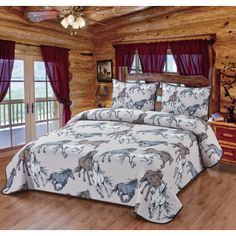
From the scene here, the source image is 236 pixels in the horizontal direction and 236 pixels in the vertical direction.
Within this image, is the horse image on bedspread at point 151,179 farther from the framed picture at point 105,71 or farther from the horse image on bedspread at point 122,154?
the framed picture at point 105,71

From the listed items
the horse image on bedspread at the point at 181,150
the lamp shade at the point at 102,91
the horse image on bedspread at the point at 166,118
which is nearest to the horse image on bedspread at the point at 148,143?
the horse image on bedspread at the point at 181,150

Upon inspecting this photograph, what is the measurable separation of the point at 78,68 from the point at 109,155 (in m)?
3.40

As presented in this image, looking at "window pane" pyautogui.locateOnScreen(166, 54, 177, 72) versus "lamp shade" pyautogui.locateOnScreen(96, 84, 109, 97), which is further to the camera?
"lamp shade" pyautogui.locateOnScreen(96, 84, 109, 97)

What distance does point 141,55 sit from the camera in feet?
18.0

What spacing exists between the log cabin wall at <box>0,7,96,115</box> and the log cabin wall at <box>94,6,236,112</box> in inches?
11.8

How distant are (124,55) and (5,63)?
7.07ft

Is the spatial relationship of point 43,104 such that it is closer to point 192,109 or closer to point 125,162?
point 192,109

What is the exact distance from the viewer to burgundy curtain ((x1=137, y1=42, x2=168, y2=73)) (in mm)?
5246

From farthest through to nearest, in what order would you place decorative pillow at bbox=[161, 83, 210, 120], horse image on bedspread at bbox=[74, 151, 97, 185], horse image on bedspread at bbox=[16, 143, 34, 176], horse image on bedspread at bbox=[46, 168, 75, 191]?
decorative pillow at bbox=[161, 83, 210, 120] < horse image on bedspread at bbox=[16, 143, 34, 176] < horse image on bedspread at bbox=[46, 168, 75, 191] < horse image on bedspread at bbox=[74, 151, 97, 185]

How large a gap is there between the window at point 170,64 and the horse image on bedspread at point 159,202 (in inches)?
117

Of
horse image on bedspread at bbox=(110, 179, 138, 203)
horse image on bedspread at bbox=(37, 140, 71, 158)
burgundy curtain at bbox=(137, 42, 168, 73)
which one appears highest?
burgundy curtain at bbox=(137, 42, 168, 73)

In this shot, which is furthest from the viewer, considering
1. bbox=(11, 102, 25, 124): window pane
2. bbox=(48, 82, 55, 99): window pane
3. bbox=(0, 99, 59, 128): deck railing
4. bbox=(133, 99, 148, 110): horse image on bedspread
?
bbox=(48, 82, 55, 99): window pane

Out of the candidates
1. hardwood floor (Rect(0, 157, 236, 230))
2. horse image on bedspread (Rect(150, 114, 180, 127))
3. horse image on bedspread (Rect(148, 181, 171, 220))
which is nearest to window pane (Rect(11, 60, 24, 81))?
hardwood floor (Rect(0, 157, 236, 230))

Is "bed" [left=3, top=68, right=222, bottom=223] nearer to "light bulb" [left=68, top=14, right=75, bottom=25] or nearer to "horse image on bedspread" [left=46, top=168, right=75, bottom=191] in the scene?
"horse image on bedspread" [left=46, top=168, right=75, bottom=191]
